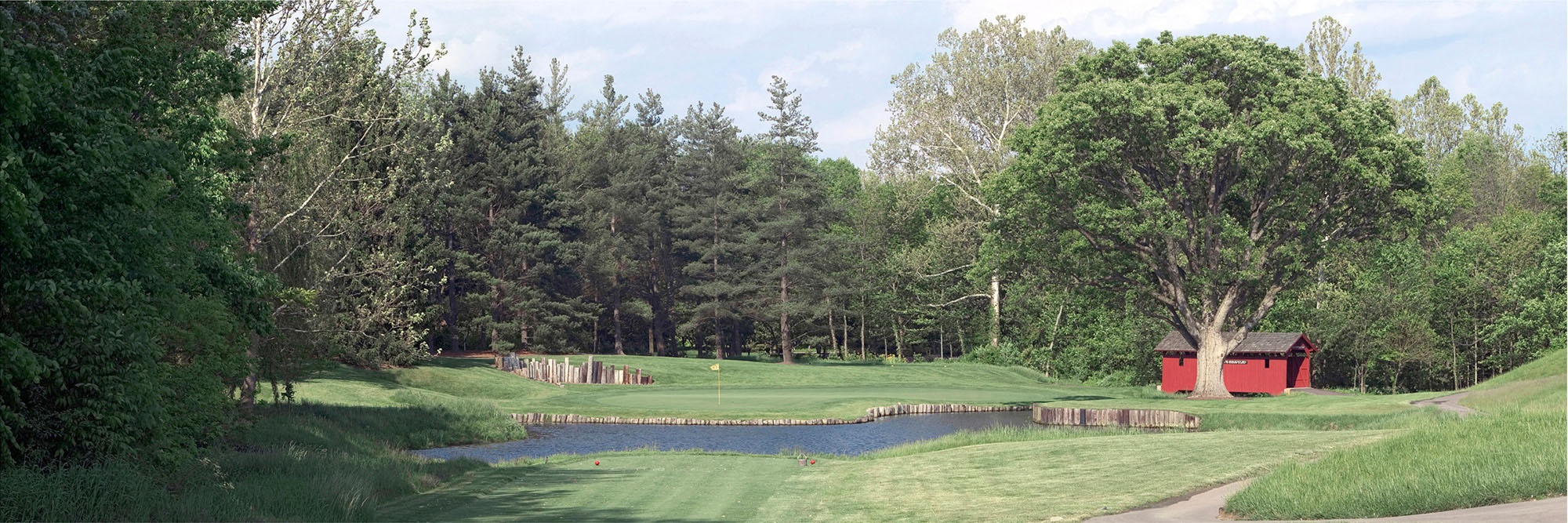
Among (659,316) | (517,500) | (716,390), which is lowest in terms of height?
(517,500)

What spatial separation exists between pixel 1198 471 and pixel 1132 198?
27878 millimetres

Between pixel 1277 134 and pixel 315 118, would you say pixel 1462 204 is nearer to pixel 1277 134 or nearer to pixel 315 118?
pixel 1277 134

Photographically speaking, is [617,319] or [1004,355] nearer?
[1004,355]

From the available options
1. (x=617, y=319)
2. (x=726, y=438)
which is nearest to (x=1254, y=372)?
(x=726, y=438)

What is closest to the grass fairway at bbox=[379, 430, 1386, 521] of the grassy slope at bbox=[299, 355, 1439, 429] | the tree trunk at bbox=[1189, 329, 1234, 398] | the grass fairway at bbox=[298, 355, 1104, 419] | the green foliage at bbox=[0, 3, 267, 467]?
the green foliage at bbox=[0, 3, 267, 467]

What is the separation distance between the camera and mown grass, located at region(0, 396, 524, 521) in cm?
1400

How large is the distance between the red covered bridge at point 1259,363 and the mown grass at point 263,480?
124 ft

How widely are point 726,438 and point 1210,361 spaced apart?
22.9 metres

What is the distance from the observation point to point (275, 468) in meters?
19.8

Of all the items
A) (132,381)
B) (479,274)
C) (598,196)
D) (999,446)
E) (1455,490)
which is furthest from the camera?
(598,196)

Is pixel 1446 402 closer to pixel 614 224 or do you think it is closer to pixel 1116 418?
pixel 1116 418

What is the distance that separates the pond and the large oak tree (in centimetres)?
875

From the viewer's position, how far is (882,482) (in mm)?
21625

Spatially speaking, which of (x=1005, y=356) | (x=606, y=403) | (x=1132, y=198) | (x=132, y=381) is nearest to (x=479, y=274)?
(x=606, y=403)
